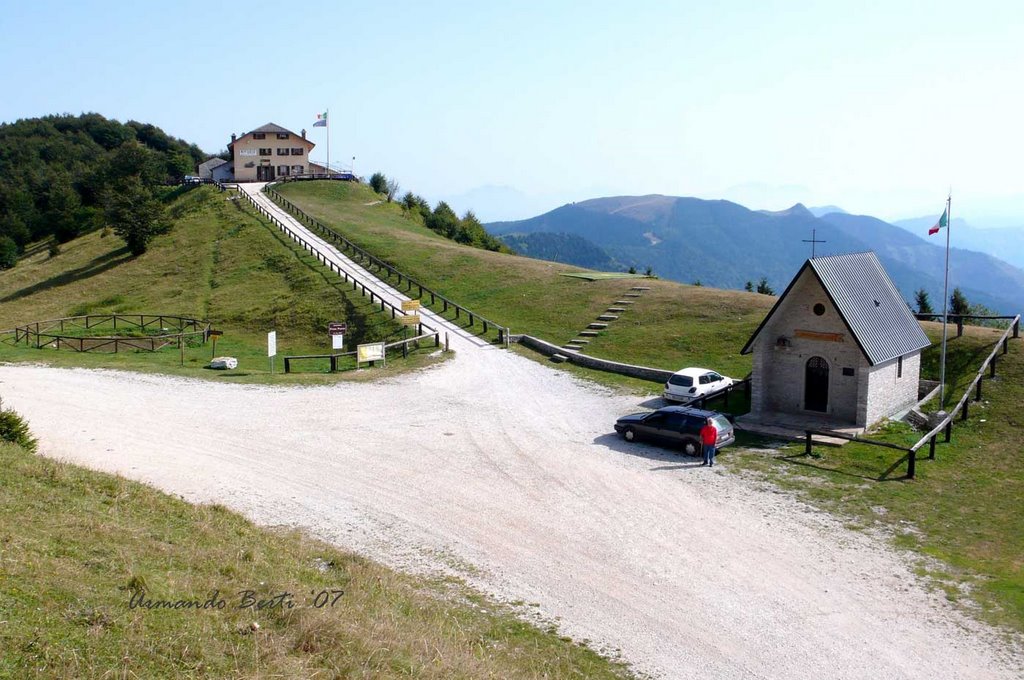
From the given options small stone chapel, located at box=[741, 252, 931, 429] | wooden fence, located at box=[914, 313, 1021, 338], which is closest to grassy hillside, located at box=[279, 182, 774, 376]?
small stone chapel, located at box=[741, 252, 931, 429]

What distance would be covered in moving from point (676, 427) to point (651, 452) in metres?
1.16

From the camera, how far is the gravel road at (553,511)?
1447 cm

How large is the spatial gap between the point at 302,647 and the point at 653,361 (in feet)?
95.3

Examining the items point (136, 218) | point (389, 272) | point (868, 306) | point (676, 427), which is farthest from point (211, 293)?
point (868, 306)

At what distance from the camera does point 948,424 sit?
26.6 metres

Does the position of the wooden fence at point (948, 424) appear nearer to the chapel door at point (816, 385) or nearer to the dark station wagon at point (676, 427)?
the chapel door at point (816, 385)

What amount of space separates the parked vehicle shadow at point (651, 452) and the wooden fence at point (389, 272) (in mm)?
16722

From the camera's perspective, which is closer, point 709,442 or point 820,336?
point 709,442

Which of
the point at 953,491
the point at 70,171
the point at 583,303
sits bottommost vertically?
the point at 953,491

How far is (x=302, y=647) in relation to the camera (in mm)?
10766

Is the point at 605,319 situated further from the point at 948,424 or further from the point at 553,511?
the point at 553,511

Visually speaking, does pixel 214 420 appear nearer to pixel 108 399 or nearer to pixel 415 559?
pixel 108 399

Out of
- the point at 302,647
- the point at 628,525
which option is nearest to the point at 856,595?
the point at 628,525

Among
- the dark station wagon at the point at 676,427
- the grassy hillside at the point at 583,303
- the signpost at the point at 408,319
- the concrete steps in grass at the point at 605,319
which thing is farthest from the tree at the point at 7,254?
the dark station wagon at the point at 676,427
